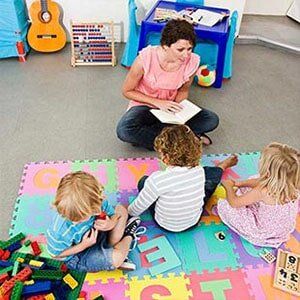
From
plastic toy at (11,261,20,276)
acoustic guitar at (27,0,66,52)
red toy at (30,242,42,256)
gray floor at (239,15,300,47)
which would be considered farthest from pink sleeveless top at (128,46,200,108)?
gray floor at (239,15,300,47)

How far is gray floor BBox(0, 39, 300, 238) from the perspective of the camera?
2037 millimetres

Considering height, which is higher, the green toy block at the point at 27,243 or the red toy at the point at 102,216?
the red toy at the point at 102,216

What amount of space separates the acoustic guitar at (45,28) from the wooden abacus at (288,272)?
228 centimetres

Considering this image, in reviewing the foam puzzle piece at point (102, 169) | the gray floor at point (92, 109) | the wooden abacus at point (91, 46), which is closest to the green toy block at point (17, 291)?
the gray floor at point (92, 109)

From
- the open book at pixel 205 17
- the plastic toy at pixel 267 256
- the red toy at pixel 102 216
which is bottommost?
the plastic toy at pixel 267 256

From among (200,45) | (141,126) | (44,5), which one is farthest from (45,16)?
(141,126)

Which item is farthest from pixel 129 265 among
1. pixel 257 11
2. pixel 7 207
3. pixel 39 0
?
pixel 257 11

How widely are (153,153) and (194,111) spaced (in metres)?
0.33

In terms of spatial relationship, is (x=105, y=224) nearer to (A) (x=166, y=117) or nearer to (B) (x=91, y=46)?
(A) (x=166, y=117)

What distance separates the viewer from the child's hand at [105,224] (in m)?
1.37

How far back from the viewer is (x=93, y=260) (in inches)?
55.6

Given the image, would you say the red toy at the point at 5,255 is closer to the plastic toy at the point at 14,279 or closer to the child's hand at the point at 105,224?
the plastic toy at the point at 14,279

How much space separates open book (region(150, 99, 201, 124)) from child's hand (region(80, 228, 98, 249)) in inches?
28.3

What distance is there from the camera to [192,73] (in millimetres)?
2023
